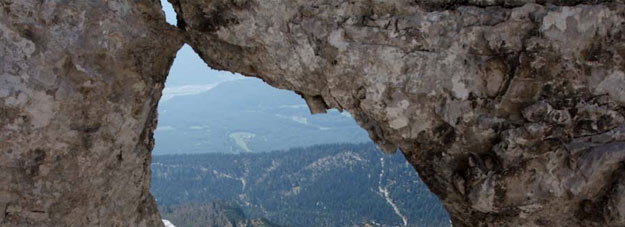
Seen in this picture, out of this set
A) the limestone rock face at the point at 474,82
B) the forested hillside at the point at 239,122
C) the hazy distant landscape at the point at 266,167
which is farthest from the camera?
the forested hillside at the point at 239,122

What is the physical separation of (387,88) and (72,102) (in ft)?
7.06

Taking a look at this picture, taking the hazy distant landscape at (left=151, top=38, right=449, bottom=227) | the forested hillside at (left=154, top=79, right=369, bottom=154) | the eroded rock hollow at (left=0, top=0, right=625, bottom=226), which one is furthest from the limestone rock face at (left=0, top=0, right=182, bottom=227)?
the forested hillside at (left=154, top=79, right=369, bottom=154)

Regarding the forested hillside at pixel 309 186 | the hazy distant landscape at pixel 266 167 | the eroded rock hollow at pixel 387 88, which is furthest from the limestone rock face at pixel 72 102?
the forested hillside at pixel 309 186

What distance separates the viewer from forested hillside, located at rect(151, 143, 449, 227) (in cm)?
1595

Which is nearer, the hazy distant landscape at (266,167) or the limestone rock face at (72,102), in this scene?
the limestone rock face at (72,102)

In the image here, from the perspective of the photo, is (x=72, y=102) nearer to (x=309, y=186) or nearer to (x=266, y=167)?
(x=309, y=186)

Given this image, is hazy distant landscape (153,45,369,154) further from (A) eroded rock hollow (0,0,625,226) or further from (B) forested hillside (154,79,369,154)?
(A) eroded rock hollow (0,0,625,226)

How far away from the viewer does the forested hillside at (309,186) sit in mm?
15946

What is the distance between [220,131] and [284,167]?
27.4 ft

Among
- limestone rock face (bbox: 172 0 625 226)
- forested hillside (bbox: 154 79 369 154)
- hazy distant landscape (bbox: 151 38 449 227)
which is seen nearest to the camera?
limestone rock face (bbox: 172 0 625 226)

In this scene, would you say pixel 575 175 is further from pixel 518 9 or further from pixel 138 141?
pixel 138 141

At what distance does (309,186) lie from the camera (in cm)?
1966

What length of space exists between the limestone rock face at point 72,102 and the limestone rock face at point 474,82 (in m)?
0.50

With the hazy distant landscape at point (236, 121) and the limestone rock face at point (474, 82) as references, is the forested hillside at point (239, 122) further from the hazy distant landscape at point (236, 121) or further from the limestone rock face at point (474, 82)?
the limestone rock face at point (474, 82)
